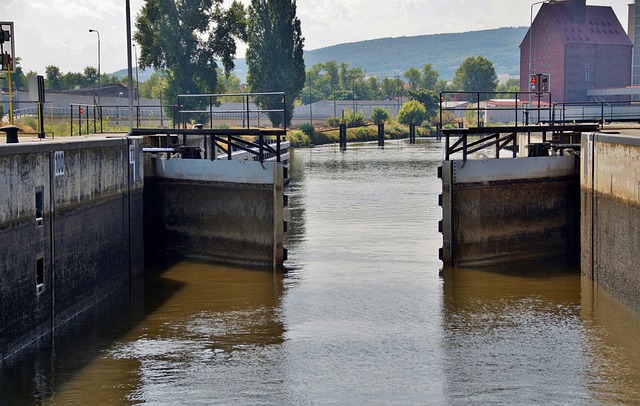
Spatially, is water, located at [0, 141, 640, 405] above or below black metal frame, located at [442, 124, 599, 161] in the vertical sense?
below

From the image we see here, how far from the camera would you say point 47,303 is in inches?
722

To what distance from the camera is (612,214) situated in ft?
72.6

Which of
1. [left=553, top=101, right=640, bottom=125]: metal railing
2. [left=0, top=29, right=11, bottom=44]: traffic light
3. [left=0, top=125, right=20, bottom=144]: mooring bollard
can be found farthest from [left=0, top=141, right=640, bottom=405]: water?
[left=553, top=101, right=640, bottom=125]: metal railing

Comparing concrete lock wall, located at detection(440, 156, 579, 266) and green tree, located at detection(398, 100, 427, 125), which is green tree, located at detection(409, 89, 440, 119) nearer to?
green tree, located at detection(398, 100, 427, 125)

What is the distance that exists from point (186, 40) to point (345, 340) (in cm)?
6627

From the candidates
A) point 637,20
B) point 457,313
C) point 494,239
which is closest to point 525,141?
point 494,239

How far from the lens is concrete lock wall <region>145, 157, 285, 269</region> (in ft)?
84.7

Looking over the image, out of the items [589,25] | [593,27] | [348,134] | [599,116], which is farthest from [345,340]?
[593,27]

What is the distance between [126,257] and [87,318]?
4243mm

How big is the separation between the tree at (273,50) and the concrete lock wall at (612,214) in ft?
224

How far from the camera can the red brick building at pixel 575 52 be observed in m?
159

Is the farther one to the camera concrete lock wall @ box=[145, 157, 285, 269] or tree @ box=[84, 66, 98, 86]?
tree @ box=[84, 66, 98, 86]

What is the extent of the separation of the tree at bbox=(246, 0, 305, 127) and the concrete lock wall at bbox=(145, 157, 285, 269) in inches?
A: 2540

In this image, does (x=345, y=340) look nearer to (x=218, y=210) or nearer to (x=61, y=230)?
(x=61, y=230)
